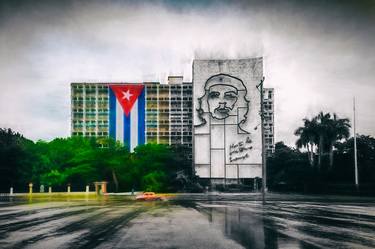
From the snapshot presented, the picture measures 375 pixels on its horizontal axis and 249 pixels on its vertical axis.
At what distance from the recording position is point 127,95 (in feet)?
328

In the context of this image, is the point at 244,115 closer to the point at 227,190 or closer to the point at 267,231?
the point at 227,190

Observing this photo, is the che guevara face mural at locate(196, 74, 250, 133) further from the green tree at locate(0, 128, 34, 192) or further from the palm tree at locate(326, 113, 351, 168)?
the green tree at locate(0, 128, 34, 192)

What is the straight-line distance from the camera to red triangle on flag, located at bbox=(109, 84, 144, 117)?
326ft

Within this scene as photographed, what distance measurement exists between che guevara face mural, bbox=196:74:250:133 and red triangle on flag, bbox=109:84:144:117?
16.5 m

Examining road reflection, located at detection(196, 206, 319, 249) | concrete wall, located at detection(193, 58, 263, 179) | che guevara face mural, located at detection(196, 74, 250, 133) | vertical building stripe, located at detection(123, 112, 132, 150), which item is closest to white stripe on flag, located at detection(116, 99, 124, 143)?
vertical building stripe, located at detection(123, 112, 132, 150)

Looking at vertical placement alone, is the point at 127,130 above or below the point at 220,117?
below

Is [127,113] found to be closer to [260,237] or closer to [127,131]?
[127,131]

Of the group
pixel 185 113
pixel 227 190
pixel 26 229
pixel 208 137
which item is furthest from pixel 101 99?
pixel 26 229

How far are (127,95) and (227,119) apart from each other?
2545 centimetres

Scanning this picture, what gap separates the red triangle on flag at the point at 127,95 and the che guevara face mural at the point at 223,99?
16.5m

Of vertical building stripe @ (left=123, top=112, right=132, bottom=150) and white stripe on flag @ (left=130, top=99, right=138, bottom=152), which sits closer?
white stripe on flag @ (left=130, top=99, right=138, bottom=152)

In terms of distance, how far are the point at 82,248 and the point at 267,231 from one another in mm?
6766

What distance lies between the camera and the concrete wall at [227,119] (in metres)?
92.3

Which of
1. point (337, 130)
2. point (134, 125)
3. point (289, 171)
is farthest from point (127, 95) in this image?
point (337, 130)
